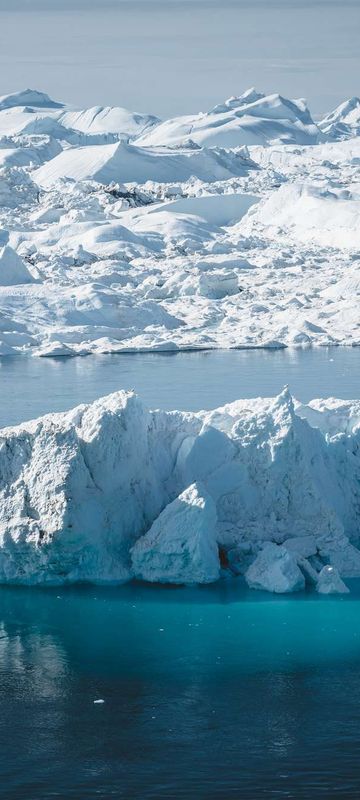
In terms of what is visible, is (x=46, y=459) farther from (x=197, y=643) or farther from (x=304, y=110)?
(x=304, y=110)

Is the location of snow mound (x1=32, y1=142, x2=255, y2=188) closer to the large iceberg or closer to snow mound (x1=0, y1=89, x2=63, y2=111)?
the large iceberg

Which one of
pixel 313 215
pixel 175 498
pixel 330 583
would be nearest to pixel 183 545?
pixel 175 498

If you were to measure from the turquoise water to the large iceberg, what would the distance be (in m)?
0.25

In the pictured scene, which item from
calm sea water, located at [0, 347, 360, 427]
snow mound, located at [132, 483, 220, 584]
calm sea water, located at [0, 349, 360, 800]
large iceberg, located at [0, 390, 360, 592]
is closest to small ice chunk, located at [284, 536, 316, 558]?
large iceberg, located at [0, 390, 360, 592]

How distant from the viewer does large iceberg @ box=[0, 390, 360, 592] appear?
31.6 ft

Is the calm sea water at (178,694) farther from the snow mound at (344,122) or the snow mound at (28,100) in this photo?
the snow mound at (28,100)

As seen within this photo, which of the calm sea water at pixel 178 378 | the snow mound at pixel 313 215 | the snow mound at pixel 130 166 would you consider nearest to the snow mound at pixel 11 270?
the calm sea water at pixel 178 378

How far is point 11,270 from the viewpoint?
2603cm

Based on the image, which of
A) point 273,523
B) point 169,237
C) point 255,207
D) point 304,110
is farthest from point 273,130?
point 273,523

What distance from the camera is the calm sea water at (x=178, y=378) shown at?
16750mm

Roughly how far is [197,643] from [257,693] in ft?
3.54

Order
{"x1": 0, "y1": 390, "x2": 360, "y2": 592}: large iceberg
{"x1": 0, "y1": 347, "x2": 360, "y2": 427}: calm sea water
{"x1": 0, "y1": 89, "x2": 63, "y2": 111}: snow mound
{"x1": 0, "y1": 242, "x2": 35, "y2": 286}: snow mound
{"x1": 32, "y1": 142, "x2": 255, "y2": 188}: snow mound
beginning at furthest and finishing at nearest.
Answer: {"x1": 0, "y1": 89, "x2": 63, "y2": 111}: snow mound < {"x1": 32, "y1": 142, "x2": 255, "y2": 188}: snow mound < {"x1": 0, "y1": 242, "x2": 35, "y2": 286}: snow mound < {"x1": 0, "y1": 347, "x2": 360, "y2": 427}: calm sea water < {"x1": 0, "y1": 390, "x2": 360, "y2": 592}: large iceberg

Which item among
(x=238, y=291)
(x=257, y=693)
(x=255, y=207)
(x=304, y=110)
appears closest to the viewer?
(x=257, y=693)

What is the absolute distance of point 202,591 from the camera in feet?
31.3
